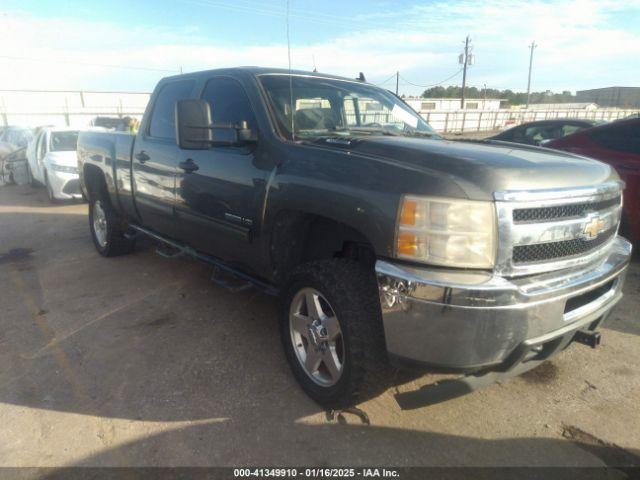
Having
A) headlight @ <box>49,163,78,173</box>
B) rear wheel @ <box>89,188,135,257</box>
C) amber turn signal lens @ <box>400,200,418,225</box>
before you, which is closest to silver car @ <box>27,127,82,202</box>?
headlight @ <box>49,163,78,173</box>

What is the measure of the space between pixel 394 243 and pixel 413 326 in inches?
15.0

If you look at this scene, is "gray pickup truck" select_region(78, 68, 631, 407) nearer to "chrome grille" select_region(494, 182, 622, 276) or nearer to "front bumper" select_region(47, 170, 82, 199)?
"chrome grille" select_region(494, 182, 622, 276)

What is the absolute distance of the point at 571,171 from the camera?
93.0 inches

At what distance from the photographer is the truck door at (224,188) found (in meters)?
3.11

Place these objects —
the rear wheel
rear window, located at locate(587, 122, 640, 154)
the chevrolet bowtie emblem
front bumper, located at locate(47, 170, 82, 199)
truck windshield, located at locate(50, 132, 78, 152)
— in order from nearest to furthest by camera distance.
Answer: the chevrolet bowtie emblem
rear window, located at locate(587, 122, 640, 154)
the rear wheel
front bumper, located at locate(47, 170, 82, 199)
truck windshield, located at locate(50, 132, 78, 152)

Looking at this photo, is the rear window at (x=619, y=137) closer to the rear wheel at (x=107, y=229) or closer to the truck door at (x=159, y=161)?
the truck door at (x=159, y=161)

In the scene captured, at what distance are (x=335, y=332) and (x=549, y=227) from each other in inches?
47.0

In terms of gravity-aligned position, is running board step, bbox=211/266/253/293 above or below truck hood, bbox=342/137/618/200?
below

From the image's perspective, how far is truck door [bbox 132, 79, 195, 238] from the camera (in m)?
4.01

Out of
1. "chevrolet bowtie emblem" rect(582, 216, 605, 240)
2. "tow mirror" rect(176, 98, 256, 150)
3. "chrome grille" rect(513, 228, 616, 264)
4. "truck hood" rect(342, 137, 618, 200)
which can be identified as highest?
"tow mirror" rect(176, 98, 256, 150)

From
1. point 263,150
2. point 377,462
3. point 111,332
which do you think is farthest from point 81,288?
point 377,462

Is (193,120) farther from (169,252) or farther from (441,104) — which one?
(441,104)

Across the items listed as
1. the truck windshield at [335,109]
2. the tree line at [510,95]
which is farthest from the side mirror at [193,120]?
the tree line at [510,95]

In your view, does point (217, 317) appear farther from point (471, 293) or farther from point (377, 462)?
point (471, 293)
